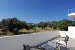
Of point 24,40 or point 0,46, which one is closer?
point 0,46

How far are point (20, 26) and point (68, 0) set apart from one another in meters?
14.3

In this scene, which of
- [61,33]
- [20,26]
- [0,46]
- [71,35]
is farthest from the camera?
[20,26]

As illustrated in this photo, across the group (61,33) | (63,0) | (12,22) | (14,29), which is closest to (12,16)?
(12,22)

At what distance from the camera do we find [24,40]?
6789mm

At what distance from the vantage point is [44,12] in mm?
33594

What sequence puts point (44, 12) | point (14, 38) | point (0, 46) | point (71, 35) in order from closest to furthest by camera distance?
1. point (0, 46)
2. point (14, 38)
3. point (71, 35)
4. point (44, 12)

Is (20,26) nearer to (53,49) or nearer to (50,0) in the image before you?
(50,0)

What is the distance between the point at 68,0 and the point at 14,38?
2013 cm

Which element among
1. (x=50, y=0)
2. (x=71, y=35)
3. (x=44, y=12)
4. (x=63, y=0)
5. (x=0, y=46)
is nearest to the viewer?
(x=0, y=46)

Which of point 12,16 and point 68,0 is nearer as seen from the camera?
point 68,0

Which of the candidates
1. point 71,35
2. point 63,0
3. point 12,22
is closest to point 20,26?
point 12,22

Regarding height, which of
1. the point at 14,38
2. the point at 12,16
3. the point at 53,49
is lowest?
the point at 53,49

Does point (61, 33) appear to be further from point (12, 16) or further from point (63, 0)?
point (12, 16)

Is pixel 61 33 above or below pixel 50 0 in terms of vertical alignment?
below
